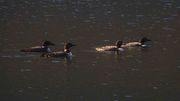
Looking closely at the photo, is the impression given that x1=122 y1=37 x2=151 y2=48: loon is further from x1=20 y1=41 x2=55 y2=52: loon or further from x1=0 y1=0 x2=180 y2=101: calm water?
x1=20 y1=41 x2=55 y2=52: loon

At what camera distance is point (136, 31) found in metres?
49.4

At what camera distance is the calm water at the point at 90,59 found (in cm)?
2889

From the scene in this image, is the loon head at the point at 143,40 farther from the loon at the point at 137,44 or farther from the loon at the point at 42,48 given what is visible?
the loon at the point at 42,48

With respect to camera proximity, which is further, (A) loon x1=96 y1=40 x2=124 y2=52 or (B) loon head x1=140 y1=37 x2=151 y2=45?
(B) loon head x1=140 y1=37 x2=151 y2=45

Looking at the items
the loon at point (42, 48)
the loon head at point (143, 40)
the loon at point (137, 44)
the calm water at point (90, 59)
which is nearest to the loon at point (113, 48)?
the calm water at point (90, 59)

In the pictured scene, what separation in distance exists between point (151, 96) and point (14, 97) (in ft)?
17.4

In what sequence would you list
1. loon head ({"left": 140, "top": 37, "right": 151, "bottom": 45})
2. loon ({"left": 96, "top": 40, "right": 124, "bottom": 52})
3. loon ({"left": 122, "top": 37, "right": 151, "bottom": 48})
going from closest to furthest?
1. loon ({"left": 96, "top": 40, "right": 124, "bottom": 52})
2. loon ({"left": 122, "top": 37, "right": 151, "bottom": 48})
3. loon head ({"left": 140, "top": 37, "right": 151, "bottom": 45})

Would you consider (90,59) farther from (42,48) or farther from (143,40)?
(143,40)

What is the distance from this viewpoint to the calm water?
2889 cm

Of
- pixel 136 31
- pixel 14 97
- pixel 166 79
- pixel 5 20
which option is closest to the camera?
pixel 14 97

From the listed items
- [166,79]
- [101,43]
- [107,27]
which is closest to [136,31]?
[107,27]

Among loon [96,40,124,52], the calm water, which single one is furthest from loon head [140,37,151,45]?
loon [96,40,124,52]

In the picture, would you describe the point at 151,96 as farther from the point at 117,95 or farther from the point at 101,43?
the point at 101,43

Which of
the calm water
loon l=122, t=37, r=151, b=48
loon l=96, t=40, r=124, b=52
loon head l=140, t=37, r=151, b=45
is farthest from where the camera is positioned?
loon head l=140, t=37, r=151, b=45
